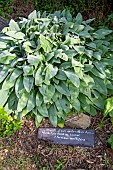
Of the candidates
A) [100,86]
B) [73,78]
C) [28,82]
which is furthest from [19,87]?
[100,86]

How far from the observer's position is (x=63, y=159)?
406 cm

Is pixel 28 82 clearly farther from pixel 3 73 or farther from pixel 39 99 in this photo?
pixel 3 73

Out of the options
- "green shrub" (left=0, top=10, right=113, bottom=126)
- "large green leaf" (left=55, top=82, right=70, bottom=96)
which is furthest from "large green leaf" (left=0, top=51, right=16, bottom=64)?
"large green leaf" (left=55, top=82, right=70, bottom=96)

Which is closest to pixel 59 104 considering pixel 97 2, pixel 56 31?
pixel 56 31

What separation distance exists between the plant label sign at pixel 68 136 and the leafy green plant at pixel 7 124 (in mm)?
282

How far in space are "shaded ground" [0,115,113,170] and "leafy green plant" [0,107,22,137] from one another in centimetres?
8

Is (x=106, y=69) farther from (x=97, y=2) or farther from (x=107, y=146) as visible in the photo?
(x=97, y=2)

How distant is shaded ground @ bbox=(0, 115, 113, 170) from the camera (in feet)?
13.2

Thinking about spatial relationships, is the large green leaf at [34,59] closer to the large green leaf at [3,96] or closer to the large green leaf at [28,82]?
the large green leaf at [28,82]

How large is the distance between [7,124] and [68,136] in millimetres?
730

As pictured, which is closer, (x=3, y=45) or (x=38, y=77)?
(x=38, y=77)

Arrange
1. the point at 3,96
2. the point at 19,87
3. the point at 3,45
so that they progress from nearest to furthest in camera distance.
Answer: the point at 19,87
the point at 3,96
the point at 3,45

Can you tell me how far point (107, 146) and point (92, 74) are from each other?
85 centimetres

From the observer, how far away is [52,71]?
394 cm
